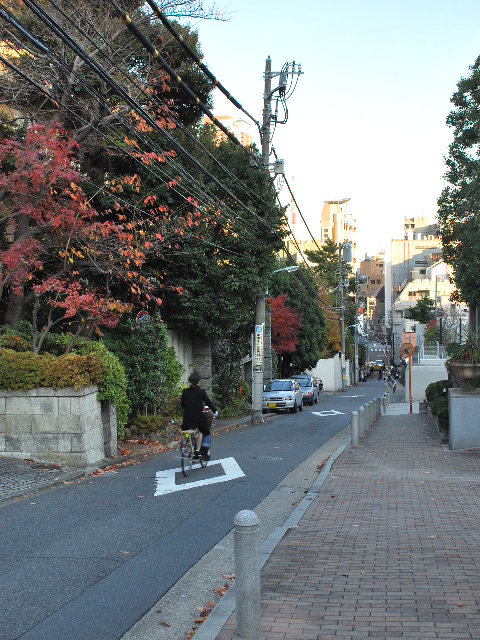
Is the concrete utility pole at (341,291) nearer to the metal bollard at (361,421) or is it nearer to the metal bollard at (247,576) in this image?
the metal bollard at (361,421)

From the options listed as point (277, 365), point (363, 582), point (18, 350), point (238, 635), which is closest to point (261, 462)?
point (18, 350)

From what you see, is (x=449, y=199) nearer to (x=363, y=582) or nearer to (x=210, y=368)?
(x=210, y=368)

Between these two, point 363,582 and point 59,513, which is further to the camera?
point 59,513

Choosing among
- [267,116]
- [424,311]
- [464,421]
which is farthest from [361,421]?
[424,311]

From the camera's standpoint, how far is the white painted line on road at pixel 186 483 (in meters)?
11.2

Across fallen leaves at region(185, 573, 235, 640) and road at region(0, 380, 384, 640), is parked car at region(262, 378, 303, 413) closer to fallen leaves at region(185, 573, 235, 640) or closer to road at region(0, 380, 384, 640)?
road at region(0, 380, 384, 640)

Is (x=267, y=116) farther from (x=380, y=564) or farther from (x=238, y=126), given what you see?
(x=238, y=126)

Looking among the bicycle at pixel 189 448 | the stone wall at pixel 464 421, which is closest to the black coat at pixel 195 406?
the bicycle at pixel 189 448

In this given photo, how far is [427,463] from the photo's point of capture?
13.6 meters

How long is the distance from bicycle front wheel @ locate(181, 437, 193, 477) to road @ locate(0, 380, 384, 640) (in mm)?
145

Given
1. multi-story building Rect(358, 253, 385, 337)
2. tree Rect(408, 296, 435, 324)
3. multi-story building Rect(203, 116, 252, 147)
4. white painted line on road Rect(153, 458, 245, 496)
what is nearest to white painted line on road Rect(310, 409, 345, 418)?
white painted line on road Rect(153, 458, 245, 496)

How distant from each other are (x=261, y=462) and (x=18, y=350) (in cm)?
563

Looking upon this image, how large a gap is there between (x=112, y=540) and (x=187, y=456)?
4434 millimetres

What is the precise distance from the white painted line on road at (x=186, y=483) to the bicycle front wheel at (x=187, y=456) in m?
0.25
